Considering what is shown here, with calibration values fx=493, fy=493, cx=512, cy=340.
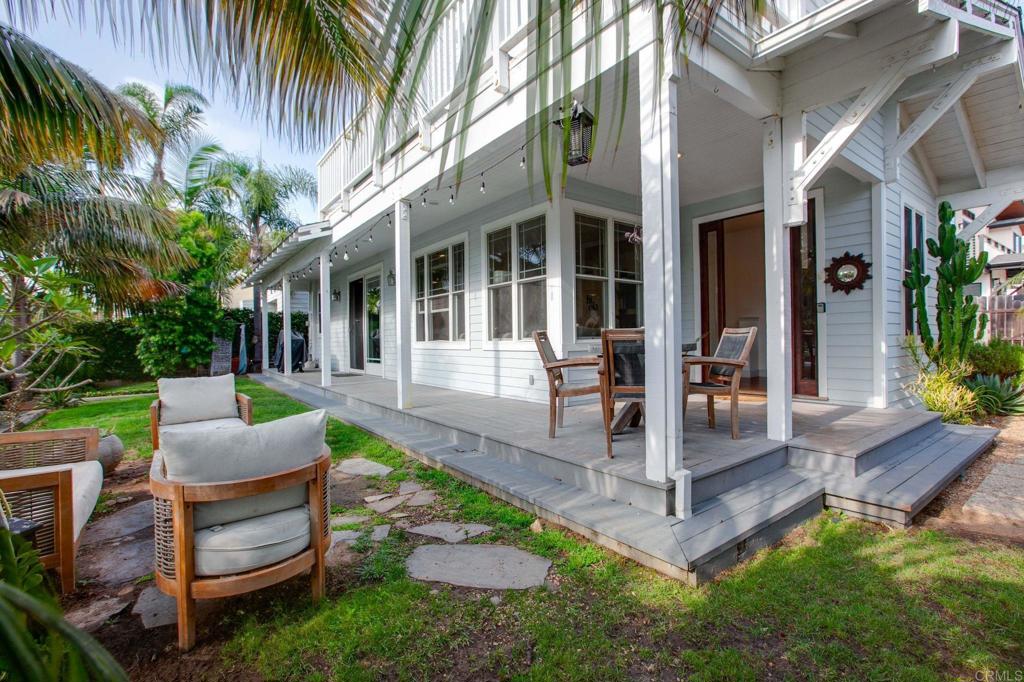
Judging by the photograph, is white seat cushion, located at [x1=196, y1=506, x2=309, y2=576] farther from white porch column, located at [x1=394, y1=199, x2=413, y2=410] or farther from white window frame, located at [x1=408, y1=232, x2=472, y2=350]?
white window frame, located at [x1=408, y1=232, x2=472, y2=350]

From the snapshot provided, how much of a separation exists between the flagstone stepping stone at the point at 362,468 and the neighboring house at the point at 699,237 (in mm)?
526

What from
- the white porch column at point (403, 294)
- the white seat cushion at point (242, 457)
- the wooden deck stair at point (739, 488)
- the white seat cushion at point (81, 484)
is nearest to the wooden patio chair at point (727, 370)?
the wooden deck stair at point (739, 488)

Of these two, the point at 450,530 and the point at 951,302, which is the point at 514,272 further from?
the point at 951,302

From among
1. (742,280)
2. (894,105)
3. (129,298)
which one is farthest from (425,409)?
(742,280)

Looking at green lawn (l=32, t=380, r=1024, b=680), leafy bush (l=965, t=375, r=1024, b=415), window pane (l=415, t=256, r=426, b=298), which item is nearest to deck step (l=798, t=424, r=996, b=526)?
green lawn (l=32, t=380, r=1024, b=680)

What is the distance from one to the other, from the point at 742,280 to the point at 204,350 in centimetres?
1037

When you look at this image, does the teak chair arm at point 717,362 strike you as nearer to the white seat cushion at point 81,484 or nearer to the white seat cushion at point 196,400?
→ the white seat cushion at point 81,484

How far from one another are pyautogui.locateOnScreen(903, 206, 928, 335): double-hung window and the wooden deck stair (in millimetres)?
1815

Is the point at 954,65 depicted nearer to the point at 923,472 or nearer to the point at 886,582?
the point at 923,472

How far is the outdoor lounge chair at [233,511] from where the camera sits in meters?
1.89

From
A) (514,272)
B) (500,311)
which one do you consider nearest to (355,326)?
(500,311)

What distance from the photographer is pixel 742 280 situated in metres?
9.32

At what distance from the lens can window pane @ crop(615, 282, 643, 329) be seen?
6.18m

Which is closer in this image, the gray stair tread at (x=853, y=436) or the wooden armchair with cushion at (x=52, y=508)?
the wooden armchair with cushion at (x=52, y=508)
